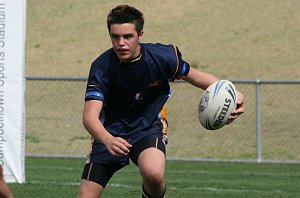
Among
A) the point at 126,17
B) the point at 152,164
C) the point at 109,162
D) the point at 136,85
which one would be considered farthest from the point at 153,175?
the point at 126,17

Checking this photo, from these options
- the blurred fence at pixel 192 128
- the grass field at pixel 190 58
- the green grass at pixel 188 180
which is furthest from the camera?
the grass field at pixel 190 58

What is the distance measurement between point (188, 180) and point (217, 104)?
16.3 ft

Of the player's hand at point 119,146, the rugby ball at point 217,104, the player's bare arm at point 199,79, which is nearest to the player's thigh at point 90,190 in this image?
the player's hand at point 119,146

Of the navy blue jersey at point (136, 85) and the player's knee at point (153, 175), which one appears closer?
the player's knee at point (153, 175)

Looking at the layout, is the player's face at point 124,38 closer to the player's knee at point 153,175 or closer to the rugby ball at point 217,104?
the rugby ball at point 217,104

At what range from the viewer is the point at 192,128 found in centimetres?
1886

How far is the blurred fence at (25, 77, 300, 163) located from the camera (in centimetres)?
1781

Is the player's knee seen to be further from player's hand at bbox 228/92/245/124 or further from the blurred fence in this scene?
the blurred fence

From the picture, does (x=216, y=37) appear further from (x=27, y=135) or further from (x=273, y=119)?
(x=27, y=135)

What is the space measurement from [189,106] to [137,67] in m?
12.2

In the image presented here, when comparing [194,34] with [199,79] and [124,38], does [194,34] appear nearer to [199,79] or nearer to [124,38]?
[199,79]

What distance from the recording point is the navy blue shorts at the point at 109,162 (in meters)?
7.24

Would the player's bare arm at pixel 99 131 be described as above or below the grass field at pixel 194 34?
above

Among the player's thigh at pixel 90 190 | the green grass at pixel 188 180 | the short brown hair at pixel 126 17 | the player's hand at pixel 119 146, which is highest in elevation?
the short brown hair at pixel 126 17
